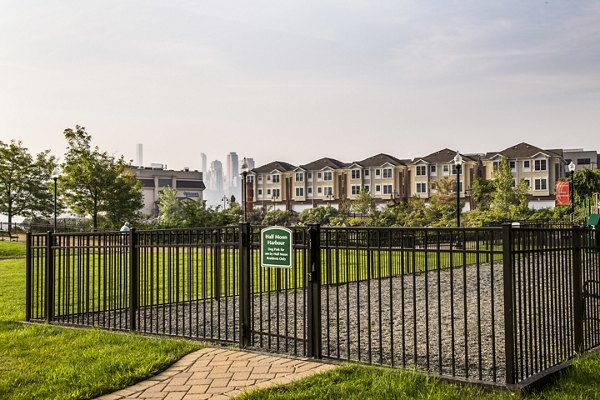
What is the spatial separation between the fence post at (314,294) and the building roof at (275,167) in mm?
97846

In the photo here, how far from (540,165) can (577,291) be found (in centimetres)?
7979

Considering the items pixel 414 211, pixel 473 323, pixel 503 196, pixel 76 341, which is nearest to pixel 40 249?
pixel 76 341

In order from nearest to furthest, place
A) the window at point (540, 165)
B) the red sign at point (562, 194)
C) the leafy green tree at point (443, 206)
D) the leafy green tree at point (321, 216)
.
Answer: the red sign at point (562, 194) → the leafy green tree at point (443, 206) → the leafy green tree at point (321, 216) → the window at point (540, 165)

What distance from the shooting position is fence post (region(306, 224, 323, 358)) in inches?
269

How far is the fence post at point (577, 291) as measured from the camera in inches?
272

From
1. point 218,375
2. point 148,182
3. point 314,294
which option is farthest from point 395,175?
point 218,375

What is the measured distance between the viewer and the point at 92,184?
137 ft

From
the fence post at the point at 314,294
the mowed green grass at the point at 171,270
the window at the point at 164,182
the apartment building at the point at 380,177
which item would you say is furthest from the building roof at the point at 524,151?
the fence post at the point at 314,294

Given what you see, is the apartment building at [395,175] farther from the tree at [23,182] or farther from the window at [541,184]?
the tree at [23,182]

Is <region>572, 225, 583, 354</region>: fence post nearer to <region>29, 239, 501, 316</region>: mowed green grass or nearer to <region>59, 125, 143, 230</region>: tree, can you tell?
<region>29, 239, 501, 316</region>: mowed green grass

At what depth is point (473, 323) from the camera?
941 cm

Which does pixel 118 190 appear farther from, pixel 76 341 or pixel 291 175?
pixel 291 175

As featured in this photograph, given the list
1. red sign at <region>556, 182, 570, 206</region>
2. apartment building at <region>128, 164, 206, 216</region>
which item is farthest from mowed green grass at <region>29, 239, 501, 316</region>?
apartment building at <region>128, 164, 206, 216</region>

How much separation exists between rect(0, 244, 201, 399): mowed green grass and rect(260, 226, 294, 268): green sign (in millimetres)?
1446
